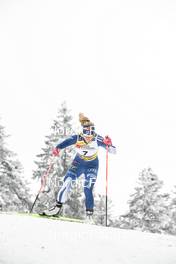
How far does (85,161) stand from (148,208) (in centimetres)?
1159

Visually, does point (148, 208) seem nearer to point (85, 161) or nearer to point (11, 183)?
point (11, 183)

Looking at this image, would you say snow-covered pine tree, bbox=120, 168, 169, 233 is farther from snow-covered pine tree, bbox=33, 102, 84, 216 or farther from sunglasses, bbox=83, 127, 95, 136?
sunglasses, bbox=83, 127, 95, 136

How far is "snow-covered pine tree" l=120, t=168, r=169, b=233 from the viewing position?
72.3 ft

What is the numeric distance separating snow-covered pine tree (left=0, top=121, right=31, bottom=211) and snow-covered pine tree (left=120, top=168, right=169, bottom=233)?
6.16 meters

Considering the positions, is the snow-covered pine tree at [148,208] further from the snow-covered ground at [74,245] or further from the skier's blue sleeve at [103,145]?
the snow-covered ground at [74,245]

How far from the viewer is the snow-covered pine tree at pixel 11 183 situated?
2033 cm

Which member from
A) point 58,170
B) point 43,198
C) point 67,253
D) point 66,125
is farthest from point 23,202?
point 67,253

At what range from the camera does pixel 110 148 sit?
12547 millimetres

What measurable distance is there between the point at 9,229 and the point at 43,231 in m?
0.71

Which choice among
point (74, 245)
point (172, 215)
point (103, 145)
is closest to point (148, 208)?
point (172, 215)

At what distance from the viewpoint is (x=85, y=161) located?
1195 cm

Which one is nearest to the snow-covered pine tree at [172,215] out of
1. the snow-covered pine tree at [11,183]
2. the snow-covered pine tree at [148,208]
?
the snow-covered pine tree at [148,208]

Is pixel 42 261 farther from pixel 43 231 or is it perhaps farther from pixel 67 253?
pixel 43 231

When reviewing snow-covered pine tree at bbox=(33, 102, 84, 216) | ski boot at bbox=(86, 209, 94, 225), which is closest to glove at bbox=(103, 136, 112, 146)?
ski boot at bbox=(86, 209, 94, 225)
